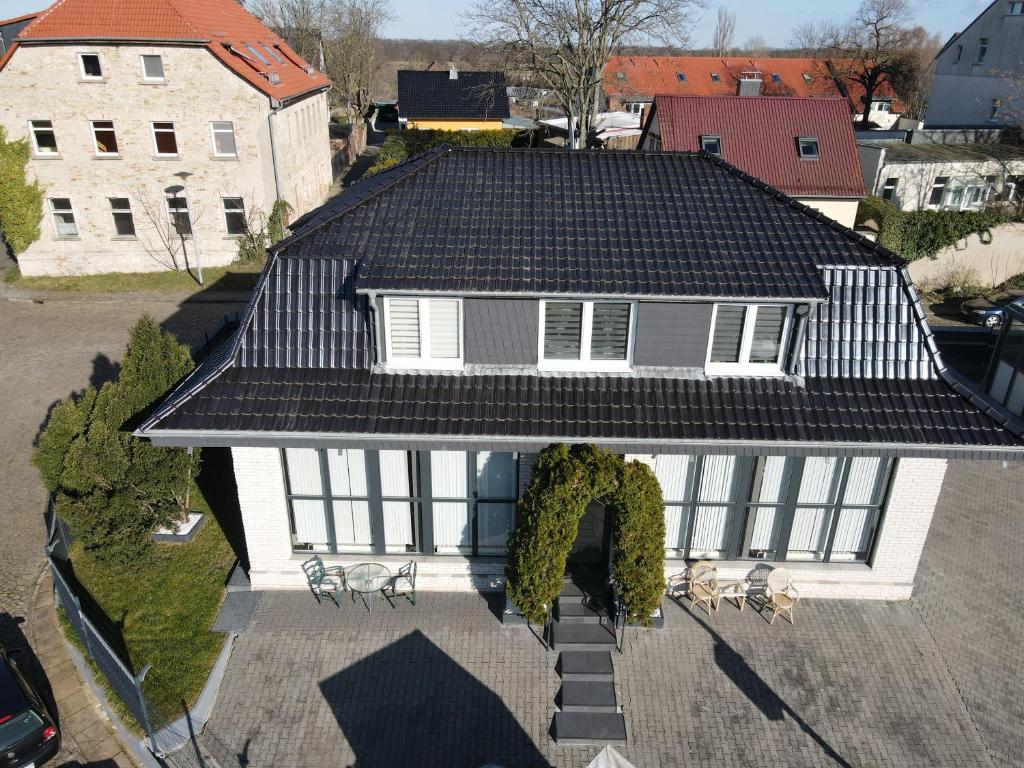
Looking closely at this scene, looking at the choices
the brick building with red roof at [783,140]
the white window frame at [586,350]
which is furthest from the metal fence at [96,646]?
the brick building with red roof at [783,140]

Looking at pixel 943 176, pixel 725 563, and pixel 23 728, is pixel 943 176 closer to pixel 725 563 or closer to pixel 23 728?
pixel 725 563

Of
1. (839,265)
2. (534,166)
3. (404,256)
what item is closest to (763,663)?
(839,265)

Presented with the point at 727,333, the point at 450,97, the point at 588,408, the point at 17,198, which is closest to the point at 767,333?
the point at 727,333

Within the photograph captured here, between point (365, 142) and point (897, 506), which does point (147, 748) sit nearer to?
point (897, 506)

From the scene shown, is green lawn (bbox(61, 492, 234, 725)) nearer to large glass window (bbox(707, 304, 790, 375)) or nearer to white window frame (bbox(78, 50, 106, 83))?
large glass window (bbox(707, 304, 790, 375))

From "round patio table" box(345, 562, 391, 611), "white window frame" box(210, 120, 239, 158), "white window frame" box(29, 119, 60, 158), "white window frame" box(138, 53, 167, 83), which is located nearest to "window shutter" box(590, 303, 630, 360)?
"round patio table" box(345, 562, 391, 611)

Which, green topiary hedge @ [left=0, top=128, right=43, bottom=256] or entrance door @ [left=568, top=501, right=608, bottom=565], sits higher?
green topiary hedge @ [left=0, top=128, right=43, bottom=256]

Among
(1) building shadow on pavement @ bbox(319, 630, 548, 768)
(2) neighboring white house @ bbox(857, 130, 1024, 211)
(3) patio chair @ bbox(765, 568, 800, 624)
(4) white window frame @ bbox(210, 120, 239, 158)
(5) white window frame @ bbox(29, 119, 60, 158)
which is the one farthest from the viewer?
(2) neighboring white house @ bbox(857, 130, 1024, 211)
